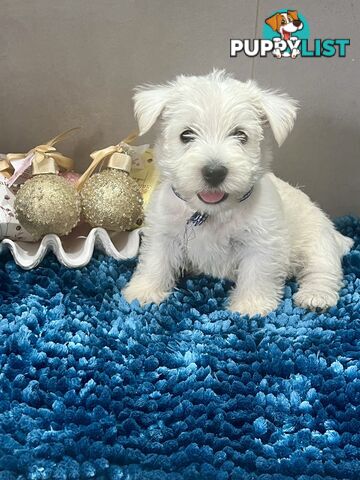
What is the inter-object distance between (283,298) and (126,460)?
3.38 feet

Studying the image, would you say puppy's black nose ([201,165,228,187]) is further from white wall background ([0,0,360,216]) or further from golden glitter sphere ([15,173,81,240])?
white wall background ([0,0,360,216])

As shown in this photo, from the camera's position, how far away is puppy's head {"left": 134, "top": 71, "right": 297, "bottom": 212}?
2.04 metres

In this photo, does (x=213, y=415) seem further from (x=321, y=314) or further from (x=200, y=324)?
(x=321, y=314)

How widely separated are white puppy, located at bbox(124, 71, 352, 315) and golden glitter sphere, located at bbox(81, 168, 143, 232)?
18 cm

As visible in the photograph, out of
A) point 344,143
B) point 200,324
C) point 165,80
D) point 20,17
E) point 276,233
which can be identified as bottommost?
point 200,324

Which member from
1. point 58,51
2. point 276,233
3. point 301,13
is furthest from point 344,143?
point 58,51

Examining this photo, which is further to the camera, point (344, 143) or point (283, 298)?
point (344, 143)

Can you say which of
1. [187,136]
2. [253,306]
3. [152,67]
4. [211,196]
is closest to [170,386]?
[253,306]

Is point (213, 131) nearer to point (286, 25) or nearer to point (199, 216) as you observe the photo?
point (199, 216)

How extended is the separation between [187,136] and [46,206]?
667mm

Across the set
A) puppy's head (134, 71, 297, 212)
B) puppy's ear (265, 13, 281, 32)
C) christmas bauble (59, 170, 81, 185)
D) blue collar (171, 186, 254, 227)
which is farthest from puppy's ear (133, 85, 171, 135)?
puppy's ear (265, 13, 281, 32)

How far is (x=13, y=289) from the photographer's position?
7.91ft

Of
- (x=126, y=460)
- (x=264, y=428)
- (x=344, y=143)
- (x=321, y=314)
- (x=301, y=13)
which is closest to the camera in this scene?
(x=126, y=460)

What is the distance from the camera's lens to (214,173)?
2008mm
